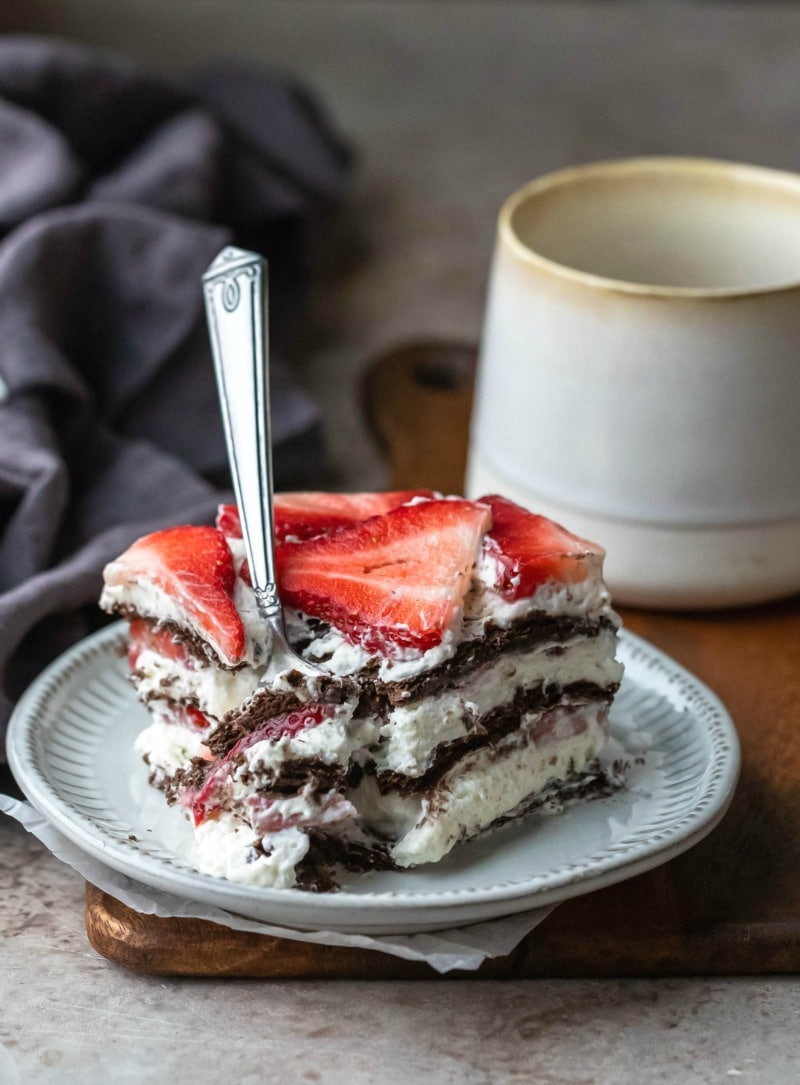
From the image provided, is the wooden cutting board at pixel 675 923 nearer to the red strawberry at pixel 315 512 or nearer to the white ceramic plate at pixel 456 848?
the white ceramic plate at pixel 456 848

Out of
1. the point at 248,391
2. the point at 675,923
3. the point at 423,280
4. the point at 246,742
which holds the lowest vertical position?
the point at 423,280

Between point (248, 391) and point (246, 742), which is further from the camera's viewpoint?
point (248, 391)

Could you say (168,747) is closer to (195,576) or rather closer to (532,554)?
(195,576)

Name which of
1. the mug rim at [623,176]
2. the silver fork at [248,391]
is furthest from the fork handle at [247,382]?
the mug rim at [623,176]

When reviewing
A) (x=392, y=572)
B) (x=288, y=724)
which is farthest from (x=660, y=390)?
(x=288, y=724)

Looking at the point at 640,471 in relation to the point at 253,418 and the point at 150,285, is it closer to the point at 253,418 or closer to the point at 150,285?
the point at 253,418

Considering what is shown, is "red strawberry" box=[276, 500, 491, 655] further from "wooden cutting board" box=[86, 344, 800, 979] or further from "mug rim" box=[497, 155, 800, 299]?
"mug rim" box=[497, 155, 800, 299]

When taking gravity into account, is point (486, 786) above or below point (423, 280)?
above

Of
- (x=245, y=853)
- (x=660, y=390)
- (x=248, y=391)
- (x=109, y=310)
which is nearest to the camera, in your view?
(x=245, y=853)
